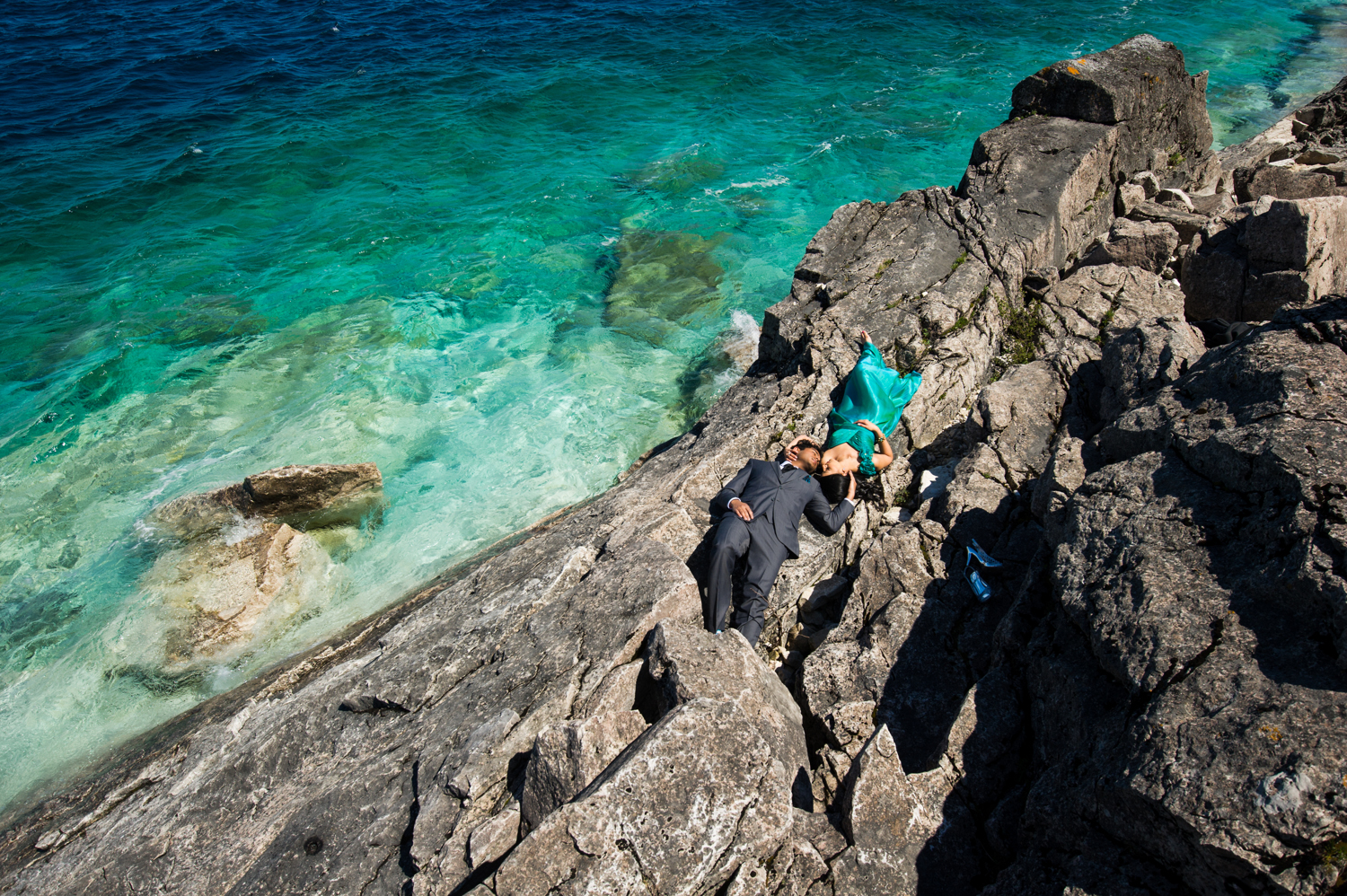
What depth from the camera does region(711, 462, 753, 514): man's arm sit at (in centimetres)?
832

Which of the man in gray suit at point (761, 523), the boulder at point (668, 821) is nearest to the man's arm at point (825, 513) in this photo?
the man in gray suit at point (761, 523)

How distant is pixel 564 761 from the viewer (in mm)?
5172

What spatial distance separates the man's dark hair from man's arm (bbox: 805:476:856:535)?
1.02 feet

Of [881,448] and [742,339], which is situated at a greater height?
[881,448]

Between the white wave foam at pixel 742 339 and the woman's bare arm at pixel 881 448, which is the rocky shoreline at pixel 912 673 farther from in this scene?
the white wave foam at pixel 742 339

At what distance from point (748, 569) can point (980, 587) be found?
2331 mm

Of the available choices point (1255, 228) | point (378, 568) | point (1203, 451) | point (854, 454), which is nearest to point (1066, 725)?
point (1203, 451)

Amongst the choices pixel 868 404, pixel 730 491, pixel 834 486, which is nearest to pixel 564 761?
pixel 730 491

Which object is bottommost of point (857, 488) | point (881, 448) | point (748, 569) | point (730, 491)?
point (857, 488)

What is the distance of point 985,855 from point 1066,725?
108cm

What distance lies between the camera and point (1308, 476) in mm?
5027

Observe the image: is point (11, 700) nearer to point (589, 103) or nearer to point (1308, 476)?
point (1308, 476)

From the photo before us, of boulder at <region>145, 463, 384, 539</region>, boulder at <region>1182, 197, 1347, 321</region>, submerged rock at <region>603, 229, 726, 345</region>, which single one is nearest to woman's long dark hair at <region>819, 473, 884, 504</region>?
boulder at <region>1182, 197, 1347, 321</region>

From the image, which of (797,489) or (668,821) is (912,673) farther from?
(668,821)
